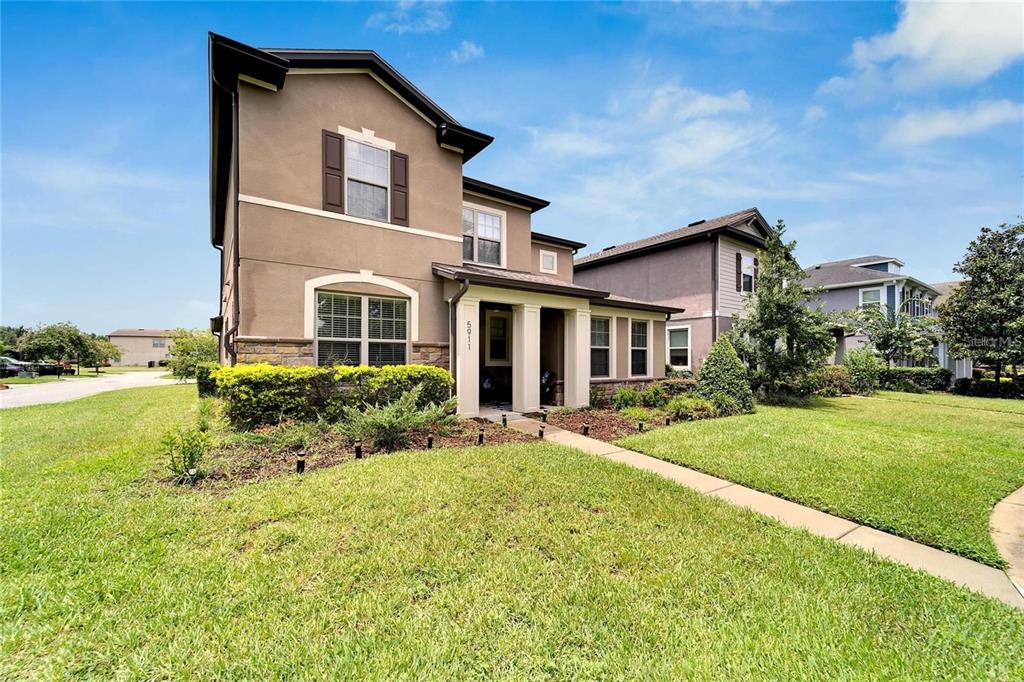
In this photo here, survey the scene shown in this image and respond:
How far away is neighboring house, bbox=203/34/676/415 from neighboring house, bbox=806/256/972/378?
770 inches

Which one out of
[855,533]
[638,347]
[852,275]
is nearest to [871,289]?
[852,275]

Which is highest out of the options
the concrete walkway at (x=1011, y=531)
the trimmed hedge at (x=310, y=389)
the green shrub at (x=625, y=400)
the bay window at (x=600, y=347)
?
the bay window at (x=600, y=347)

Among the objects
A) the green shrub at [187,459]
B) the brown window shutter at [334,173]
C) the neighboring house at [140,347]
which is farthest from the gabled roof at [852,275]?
the neighboring house at [140,347]

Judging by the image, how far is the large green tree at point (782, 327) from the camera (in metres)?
13.3

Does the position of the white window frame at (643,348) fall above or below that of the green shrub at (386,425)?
above

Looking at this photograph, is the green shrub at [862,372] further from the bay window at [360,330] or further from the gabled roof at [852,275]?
the bay window at [360,330]

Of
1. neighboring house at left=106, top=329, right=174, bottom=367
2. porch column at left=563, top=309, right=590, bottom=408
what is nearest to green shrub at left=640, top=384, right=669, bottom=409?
porch column at left=563, top=309, right=590, bottom=408

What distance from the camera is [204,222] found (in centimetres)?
1449

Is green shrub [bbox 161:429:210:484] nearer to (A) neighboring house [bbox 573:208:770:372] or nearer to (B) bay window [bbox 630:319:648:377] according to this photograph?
(B) bay window [bbox 630:319:648:377]

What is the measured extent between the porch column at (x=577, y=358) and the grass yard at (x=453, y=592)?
614cm

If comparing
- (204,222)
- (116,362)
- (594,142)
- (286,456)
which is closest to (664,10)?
(594,142)

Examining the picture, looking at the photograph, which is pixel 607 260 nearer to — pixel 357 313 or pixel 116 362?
pixel 357 313

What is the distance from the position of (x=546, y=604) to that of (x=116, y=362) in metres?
74.7

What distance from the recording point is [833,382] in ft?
54.3
